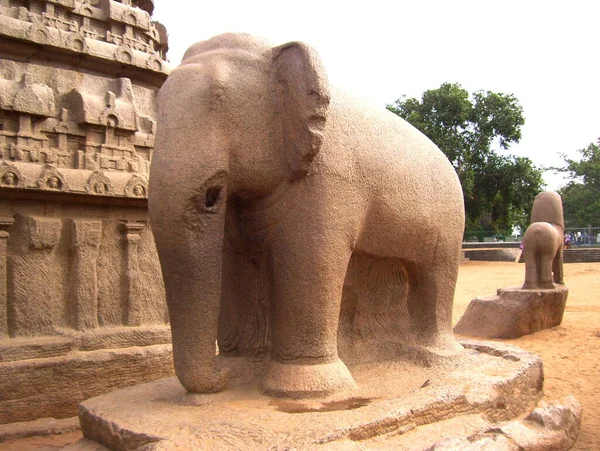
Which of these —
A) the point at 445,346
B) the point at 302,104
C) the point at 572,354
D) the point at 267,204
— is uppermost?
the point at 302,104

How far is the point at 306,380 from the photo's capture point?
2.88m

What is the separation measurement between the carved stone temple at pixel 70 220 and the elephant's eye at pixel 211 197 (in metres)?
2.54

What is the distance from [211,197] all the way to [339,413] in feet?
3.70

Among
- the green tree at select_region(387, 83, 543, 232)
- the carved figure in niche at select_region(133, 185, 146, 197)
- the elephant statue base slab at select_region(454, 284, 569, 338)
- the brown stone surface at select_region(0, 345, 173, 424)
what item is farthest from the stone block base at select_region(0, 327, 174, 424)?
the green tree at select_region(387, 83, 543, 232)

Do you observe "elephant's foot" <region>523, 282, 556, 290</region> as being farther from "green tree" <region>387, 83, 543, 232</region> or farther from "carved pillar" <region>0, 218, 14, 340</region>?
"green tree" <region>387, 83, 543, 232</region>

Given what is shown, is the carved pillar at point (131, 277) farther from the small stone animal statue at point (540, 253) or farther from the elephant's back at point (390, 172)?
the small stone animal statue at point (540, 253)

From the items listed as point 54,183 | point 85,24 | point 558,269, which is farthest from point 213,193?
point 558,269

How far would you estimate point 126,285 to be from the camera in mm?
5176

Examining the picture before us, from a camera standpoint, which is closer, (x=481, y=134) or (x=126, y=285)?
(x=126, y=285)

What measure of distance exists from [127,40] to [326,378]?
4373 mm

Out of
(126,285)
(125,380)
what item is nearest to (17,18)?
(126,285)

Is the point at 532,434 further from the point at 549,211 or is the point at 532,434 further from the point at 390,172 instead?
the point at 549,211

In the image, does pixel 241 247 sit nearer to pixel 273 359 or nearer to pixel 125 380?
pixel 273 359

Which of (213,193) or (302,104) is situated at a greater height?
(302,104)
